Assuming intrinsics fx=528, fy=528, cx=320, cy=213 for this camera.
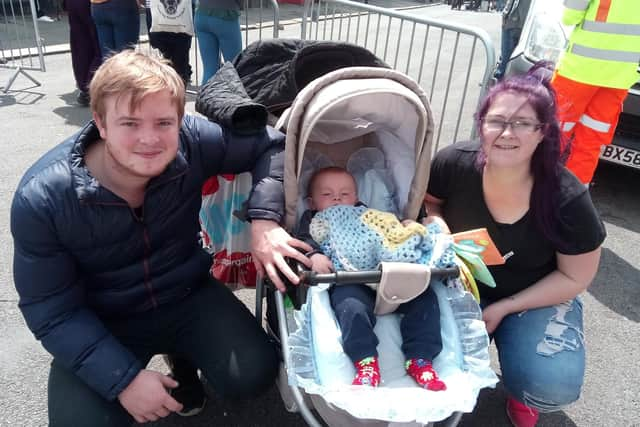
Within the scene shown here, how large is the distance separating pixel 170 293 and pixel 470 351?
3.82ft

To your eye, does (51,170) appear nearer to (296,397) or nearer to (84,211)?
(84,211)

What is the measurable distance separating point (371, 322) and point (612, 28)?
2605mm

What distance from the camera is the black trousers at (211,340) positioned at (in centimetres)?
204

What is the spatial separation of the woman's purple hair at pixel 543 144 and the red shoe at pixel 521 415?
796mm

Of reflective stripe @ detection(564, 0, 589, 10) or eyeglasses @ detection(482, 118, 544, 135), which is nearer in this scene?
eyeglasses @ detection(482, 118, 544, 135)

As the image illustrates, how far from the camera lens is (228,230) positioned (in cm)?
253

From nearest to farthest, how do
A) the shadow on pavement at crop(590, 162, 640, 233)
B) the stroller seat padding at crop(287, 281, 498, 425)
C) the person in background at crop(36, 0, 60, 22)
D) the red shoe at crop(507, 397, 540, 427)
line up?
the stroller seat padding at crop(287, 281, 498, 425), the red shoe at crop(507, 397, 540, 427), the shadow on pavement at crop(590, 162, 640, 233), the person in background at crop(36, 0, 60, 22)

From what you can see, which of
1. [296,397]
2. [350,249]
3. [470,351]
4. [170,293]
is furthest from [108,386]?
[470,351]

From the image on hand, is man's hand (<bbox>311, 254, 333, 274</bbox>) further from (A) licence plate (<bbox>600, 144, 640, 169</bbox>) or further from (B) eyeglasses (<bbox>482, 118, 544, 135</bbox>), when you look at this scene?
(A) licence plate (<bbox>600, 144, 640, 169</bbox>)

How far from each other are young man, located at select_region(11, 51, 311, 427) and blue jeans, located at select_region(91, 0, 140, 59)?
3.77 metres

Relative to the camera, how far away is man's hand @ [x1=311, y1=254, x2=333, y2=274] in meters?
1.89

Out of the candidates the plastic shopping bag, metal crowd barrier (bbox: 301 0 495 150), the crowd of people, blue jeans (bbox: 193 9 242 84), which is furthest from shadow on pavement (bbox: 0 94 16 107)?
the plastic shopping bag

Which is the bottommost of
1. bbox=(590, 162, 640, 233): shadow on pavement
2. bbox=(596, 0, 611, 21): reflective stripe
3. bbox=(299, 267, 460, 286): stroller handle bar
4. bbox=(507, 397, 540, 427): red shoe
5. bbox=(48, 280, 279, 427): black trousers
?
bbox=(590, 162, 640, 233): shadow on pavement

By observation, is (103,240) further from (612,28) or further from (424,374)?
(612,28)
